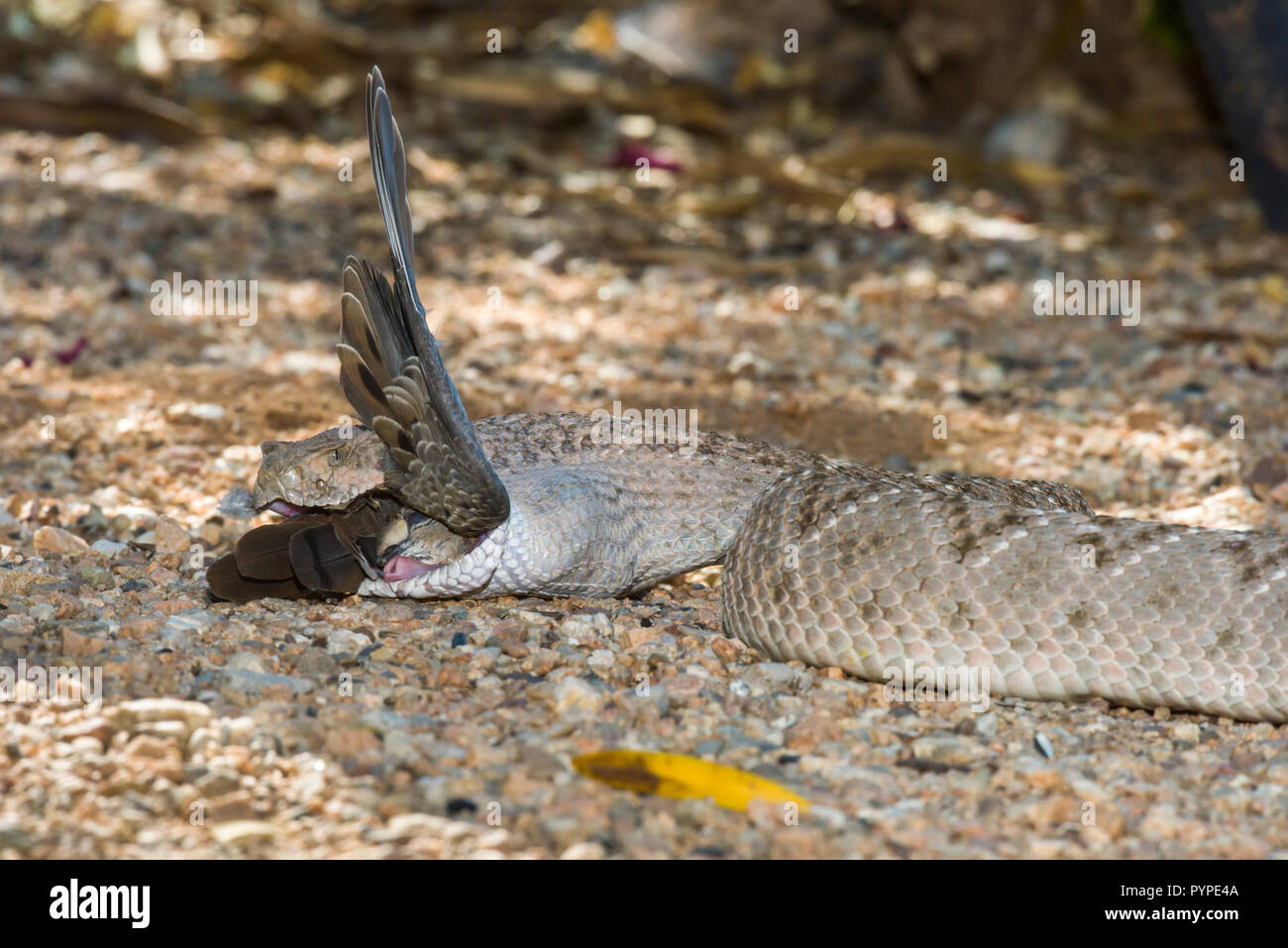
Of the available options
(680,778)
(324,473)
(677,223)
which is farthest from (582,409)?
(677,223)

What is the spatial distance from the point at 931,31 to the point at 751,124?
1.50 metres

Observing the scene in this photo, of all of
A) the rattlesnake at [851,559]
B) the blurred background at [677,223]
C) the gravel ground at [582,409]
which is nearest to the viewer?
the gravel ground at [582,409]

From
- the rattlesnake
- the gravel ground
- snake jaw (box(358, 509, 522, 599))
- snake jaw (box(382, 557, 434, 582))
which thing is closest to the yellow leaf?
the gravel ground

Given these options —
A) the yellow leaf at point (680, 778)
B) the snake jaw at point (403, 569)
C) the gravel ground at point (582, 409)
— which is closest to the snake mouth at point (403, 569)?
the snake jaw at point (403, 569)

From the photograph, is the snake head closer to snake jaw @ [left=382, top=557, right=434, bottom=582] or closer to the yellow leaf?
snake jaw @ [left=382, top=557, right=434, bottom=582]

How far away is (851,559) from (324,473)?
4.96 feet

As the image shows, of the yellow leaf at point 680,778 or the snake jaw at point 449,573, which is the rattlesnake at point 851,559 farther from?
the yellow leaf at point 680,778

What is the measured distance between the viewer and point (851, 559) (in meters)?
3.95

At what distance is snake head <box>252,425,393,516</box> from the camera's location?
409cm

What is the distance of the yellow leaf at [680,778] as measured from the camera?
3191mm

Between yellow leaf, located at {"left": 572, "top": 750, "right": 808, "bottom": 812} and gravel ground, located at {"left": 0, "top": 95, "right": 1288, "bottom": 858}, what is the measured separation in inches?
2.4

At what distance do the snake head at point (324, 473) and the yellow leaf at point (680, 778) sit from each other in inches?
46.9

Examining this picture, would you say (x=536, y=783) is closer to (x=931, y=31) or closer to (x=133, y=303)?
(x=133, y=303)
